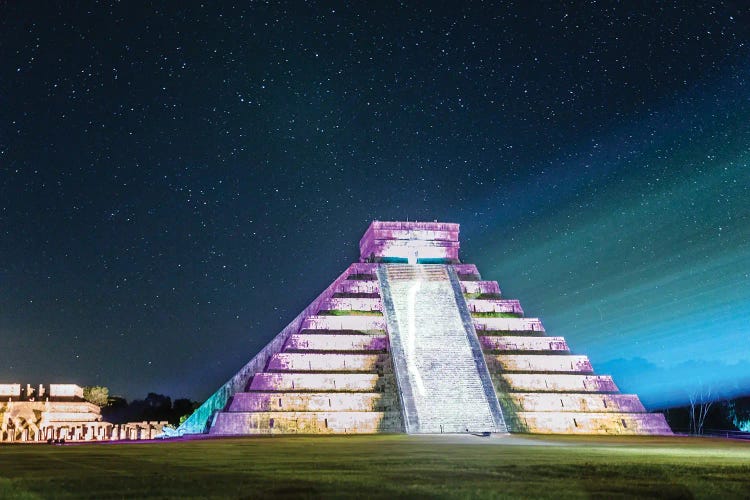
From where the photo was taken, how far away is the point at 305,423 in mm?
29891

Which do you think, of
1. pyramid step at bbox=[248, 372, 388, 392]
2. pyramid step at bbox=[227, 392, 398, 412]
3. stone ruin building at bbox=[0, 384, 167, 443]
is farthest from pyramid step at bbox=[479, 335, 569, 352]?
stone ruin building at bbox=[0, 384, 167, 443]

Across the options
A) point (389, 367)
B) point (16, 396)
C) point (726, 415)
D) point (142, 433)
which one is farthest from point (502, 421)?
point (16, 396)

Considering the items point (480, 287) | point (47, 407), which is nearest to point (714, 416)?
point (480, 287)

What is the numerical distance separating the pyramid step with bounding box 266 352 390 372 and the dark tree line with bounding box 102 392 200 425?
63345mm

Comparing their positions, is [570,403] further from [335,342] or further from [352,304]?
[352,304]

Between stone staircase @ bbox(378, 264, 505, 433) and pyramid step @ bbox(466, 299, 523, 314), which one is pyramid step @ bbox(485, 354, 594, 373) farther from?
pyramid step @ bbox(466, 299, 523, 314)

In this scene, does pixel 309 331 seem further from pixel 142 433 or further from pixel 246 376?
pixel 142 433

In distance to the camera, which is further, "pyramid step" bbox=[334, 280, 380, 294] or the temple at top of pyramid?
"pyramid step" bbox=[334, 280, 380, 294]

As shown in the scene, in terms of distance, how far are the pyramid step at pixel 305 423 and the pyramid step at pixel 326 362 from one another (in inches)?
122

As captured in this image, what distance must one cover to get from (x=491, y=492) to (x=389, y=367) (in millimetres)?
25658

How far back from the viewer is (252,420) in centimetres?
2936

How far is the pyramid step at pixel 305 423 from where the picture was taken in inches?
1147

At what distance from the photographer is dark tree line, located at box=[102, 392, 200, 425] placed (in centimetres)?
9375

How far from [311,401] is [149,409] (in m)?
75.3
